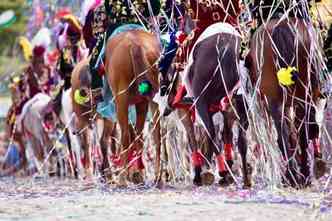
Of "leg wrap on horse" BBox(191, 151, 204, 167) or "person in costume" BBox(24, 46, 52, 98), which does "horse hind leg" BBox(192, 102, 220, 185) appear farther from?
"person in costume" BBox(24, 46, 52, 98)

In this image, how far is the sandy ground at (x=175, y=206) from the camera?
22.4ft

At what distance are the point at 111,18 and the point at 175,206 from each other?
3.81m

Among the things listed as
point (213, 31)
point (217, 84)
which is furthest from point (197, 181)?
point (213, 31)

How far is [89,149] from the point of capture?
1410 cm

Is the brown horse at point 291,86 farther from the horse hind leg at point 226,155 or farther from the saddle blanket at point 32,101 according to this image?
the saddle blanket at point 32,101

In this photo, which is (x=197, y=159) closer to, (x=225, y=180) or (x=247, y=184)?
(x=225, y=180)

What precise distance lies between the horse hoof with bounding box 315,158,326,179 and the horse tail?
0.95 metres

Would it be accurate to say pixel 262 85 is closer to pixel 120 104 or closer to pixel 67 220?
pixel 120 104

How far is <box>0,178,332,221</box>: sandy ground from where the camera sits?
6.83m

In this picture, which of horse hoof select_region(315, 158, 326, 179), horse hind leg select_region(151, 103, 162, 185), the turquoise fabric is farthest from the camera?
the turquoise fabric

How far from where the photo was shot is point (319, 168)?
9.34m

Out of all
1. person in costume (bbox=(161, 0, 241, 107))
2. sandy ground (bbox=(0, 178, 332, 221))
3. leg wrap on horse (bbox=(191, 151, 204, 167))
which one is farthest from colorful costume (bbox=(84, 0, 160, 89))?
sandy ground (bbox=(0, 178, 332, 221))

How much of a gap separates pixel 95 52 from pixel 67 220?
4583 mm

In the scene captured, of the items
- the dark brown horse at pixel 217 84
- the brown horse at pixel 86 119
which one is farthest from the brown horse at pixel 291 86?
the brown horse at pixel 86 119
